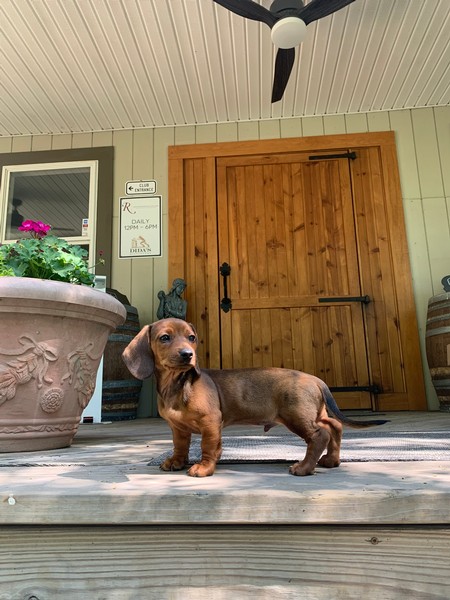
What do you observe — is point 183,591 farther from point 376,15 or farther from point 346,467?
point 376,15

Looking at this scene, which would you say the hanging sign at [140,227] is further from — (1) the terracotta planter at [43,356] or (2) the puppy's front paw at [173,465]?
(2) the puppy's front paw at [173,465]

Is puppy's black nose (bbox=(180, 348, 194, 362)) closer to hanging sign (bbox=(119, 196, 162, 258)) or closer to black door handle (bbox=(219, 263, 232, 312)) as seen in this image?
black door handle (bbox=(219, 263, 232, 312))

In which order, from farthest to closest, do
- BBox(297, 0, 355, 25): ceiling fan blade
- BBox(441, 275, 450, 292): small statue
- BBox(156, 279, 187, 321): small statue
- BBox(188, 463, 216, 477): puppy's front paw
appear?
1. BBox(156, 279, 187, 321): small statue
2. BBox(441, 275, 450, 292): small statue
3. BBox(297, 0, 355, 25): ceiling fan blade
4. BBox(188, 463, 216, 477): puppy's front paw

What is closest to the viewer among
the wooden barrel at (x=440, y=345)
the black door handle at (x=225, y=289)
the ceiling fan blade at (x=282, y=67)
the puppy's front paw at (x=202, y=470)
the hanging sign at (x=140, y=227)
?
the puppy's front paw at (x=202, y=470)

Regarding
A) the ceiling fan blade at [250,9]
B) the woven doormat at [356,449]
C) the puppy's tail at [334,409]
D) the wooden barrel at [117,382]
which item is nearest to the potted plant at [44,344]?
the woven doormat at [356,449]

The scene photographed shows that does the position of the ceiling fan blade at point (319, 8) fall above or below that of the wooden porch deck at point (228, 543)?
above

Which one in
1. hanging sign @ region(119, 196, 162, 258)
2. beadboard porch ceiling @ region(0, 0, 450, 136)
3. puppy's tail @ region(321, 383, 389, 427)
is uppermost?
beadboard porch ceiling @ region(0, 0, 450, 136)

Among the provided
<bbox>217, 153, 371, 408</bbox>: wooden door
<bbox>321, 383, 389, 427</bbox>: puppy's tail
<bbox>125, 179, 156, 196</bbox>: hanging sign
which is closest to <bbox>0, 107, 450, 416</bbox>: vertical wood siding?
<bbox>125, 179, 156, 196</bbox>: hanging sign

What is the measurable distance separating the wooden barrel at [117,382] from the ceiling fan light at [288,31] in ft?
7.39

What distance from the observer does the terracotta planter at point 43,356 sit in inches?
59.0

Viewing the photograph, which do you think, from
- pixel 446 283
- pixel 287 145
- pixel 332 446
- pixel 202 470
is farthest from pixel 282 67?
pixel 202 470

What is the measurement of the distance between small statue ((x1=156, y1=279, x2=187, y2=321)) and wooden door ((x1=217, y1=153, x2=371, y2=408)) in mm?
401

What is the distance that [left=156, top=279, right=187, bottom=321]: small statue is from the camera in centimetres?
380

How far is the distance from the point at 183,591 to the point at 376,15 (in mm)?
3587
